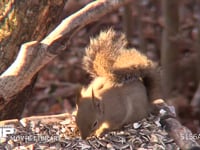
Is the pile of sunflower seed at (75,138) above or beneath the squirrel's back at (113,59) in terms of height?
beneath

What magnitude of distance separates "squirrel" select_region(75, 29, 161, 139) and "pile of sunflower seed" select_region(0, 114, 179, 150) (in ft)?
Result: 0.35

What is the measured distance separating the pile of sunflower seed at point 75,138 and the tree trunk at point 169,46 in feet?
6.67

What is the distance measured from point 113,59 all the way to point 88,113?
0.28 meters

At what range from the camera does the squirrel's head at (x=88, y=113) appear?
8.72 ft

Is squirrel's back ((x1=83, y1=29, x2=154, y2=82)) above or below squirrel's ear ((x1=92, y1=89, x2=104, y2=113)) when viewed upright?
above

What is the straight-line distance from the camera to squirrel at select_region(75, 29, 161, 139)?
2.74 metres

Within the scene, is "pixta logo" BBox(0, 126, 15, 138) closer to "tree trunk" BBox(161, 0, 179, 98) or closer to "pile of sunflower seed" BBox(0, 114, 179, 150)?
"pile of sunflower seed" BBox(0, 114, 179, 150)

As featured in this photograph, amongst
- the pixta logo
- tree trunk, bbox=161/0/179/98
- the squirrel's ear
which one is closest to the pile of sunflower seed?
the pixta logo

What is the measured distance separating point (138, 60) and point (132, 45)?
8.65 ft

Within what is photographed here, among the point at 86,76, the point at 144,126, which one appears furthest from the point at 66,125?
the point at 86,76

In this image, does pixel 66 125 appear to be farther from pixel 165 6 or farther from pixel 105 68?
pixel 165 6

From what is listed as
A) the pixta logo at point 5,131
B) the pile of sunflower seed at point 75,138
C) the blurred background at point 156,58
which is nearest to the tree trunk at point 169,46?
the blurred background at point 156,58

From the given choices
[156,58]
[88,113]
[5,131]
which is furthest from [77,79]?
[5,131]

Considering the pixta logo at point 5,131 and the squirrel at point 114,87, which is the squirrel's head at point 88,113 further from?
the pixta logo at point 5,131
